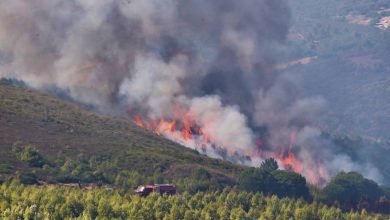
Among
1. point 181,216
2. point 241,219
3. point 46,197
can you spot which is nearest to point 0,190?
point 46,197

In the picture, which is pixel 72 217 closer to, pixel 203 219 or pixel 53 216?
pixel 53 216

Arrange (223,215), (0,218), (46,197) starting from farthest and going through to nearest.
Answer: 1. (223,215)
2. (46,197)
3. (0,218)

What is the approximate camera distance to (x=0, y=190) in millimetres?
190125

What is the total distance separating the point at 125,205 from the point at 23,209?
21.3 meters

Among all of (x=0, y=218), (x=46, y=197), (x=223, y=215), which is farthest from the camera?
(x=223, y=215)

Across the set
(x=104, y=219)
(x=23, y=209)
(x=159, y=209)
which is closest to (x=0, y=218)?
(x=23, y=209)

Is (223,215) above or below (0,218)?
above

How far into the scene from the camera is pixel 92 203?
609ft

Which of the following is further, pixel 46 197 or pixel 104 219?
pixel 46 197

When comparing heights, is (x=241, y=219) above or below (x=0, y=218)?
above

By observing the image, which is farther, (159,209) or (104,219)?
(159,209)

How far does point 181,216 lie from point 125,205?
1203cm

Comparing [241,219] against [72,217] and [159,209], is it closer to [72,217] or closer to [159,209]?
[159,209]

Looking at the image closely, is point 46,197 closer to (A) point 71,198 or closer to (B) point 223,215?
(A) point 71,198
